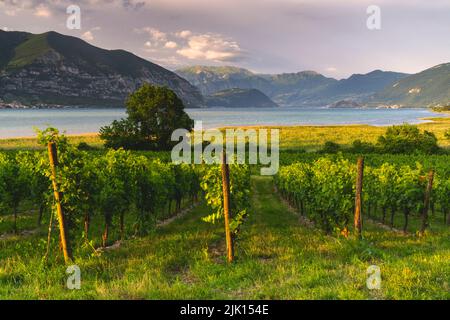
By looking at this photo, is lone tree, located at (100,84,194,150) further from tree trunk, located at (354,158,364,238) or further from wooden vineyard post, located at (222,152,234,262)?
wooden vineyard post, located at (222,152,234,262)

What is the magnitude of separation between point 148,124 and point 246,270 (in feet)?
203

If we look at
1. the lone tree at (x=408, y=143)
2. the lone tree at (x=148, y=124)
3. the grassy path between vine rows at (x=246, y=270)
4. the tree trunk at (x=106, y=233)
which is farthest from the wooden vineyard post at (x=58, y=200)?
the lone tree at (x=408, y=143)

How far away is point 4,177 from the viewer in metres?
20.4

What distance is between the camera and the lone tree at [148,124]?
68.6m

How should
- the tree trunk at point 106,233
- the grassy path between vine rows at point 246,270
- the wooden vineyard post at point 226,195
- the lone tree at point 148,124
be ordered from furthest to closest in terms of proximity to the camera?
the lone tree at point 148,124, the tree trunk at point 106,233, the wooden vineyard post at point 226,195, the grassy path between vine rows at point 246,270

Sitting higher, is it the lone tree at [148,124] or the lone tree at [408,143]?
the lone tree at [148,124]

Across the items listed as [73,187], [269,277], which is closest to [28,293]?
[73,187]

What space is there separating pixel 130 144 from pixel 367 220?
168 feet

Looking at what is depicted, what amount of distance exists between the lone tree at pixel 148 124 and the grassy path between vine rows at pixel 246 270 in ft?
170

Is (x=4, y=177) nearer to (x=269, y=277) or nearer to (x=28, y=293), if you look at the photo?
(x=28, y=293)

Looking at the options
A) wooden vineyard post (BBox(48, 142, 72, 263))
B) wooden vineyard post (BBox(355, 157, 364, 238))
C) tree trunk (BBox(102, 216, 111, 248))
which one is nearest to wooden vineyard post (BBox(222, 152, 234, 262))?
wooden vineyard post (BBox(48, 142, 72, 263))

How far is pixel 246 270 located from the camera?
11.5 m

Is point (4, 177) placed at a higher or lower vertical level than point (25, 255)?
higher

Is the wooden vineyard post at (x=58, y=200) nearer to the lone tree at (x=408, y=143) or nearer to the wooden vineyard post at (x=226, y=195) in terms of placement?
the wooden vineyard post at (x=226, y=195)
